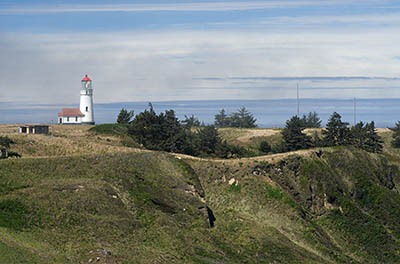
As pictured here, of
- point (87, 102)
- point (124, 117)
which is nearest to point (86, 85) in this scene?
→ point (87, 102)

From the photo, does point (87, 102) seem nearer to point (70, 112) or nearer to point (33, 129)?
point (70, 112)

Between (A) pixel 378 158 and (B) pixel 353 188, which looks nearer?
(B) pixel 353 188

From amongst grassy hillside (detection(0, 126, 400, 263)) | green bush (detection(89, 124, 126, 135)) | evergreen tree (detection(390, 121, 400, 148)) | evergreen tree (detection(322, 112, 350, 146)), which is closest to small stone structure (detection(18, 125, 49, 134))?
green bush (detection(89, 124, 126, 135))

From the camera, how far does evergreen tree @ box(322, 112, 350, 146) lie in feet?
342

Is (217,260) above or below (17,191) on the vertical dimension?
below

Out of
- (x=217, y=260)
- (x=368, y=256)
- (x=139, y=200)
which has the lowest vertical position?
(x=368, y=256)

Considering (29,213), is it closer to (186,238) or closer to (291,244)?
(186,238)

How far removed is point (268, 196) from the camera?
66625mm

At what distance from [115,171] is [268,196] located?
713 inches

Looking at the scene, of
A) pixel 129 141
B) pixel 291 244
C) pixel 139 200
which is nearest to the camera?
pixel 139 200

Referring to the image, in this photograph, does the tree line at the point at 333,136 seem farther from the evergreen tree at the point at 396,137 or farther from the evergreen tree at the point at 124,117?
the evergreen tree at the point at 124,117

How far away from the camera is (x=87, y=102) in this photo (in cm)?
13275

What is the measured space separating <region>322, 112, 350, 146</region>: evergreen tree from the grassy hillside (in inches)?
590

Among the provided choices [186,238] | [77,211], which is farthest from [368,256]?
[77,211]
